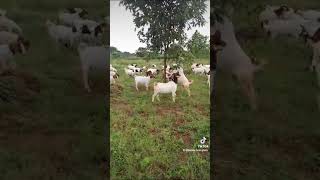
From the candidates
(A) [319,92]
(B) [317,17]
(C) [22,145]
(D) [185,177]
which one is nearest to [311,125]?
(A) [319,92]

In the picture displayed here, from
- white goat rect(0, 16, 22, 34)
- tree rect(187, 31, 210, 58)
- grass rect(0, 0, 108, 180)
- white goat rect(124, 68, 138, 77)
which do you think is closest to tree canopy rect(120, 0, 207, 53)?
tree rect(187, 31, 210, 58)

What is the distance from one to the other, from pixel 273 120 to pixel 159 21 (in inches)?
68.5

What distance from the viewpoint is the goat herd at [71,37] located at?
4988 mm

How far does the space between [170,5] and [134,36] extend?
0.53 m

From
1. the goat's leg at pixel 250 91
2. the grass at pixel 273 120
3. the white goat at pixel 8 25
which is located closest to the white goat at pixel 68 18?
the white goat at pixel 8 25

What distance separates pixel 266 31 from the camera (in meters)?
5.11

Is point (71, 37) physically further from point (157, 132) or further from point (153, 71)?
point (157, 132)

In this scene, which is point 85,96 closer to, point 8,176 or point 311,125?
point 8,176

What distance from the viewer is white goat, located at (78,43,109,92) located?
492 centimetres

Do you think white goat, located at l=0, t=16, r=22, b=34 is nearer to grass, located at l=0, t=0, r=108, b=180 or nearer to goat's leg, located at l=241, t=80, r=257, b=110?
grass, located at l=0, t=0, r=108, b=180

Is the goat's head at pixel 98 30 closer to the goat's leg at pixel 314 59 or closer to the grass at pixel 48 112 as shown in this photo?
the grass at pixel 48 112

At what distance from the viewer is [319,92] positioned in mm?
5043

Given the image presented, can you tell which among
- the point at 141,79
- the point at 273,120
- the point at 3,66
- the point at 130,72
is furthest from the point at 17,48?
the point at 273,120

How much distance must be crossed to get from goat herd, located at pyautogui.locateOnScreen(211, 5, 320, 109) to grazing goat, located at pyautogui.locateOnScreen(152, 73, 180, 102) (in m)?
0.53
